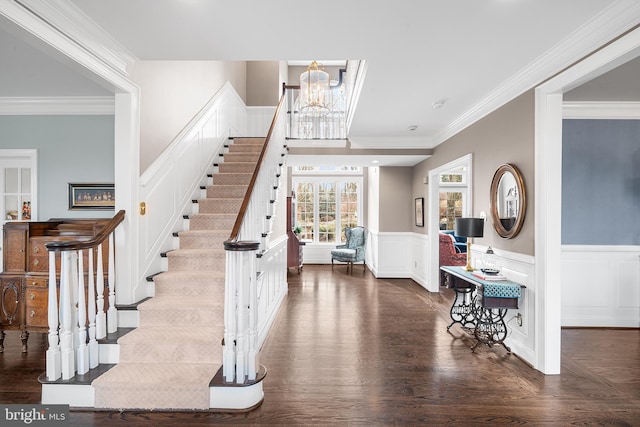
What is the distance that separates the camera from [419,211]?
21.8ft

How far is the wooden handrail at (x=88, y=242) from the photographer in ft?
7.55

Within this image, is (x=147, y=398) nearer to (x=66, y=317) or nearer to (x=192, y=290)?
(x=66, y=317)

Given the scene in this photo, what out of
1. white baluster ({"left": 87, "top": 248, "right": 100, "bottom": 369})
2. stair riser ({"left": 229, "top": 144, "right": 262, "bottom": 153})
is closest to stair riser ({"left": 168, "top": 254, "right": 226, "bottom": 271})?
white baluster ({"left": 87, "top": 248, "right": 100, "bottom": 369})

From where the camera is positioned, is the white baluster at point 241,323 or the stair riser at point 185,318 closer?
the white baluster at point 241,323

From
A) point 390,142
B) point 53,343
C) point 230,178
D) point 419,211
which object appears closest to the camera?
point 53,343

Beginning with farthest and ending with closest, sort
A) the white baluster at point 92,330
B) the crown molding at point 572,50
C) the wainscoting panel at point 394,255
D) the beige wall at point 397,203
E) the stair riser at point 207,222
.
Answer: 1. the beige wall at point 397,203
2. the wainscoting panel at point 394,255
3. the stair riser at point 207,222
4. the white baluster at point 92,330
5. the crown molding at point 572,50

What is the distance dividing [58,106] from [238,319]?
11.3 feet

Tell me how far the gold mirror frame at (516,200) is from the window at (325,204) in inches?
219

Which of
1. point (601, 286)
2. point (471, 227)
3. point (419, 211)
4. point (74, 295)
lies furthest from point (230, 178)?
point (601, 286)

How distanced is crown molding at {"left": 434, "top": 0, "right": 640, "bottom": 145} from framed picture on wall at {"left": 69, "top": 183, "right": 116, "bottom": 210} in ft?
14.7

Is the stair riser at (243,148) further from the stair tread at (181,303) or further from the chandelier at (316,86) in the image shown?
the stair tread at (181,303)

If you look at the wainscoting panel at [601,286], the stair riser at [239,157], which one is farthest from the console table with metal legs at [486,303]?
the stair riser at [239,157]

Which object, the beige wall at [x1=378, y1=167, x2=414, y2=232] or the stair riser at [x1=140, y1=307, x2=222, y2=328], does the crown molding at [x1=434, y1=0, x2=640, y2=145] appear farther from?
the stair riser at [x1=140, y1=307, x2=222, y2=328]

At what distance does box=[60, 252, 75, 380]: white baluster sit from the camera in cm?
229
